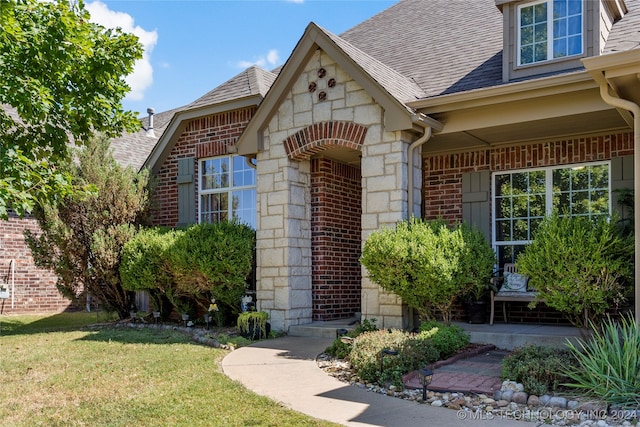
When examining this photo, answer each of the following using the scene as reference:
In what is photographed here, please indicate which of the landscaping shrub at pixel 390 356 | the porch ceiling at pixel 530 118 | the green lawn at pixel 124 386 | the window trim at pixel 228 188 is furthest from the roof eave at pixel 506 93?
the green lawn at pixel 124 386

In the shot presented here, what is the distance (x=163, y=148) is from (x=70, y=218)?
2258 mm

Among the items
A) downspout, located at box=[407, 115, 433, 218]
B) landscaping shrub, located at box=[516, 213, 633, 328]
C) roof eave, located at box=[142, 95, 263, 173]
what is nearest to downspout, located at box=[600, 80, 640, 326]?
landscaping shrub, located at box=[516, 213, 633, 328]

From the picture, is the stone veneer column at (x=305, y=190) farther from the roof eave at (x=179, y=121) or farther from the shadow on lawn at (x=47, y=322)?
the shadow on lawn at (x=47, y=322)

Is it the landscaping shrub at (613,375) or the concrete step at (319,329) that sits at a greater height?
the landscaping shrub at (613,375)

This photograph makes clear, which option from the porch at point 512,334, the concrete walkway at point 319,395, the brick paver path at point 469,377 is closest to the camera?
the concrete walkway at point 319,395

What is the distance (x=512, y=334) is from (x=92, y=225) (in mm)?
7625

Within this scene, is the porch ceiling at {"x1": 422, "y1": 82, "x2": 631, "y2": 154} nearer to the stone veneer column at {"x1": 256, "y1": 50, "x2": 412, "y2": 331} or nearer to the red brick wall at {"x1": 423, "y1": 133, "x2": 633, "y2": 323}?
the red brick wall at {"x1": 423, "y1": 133, "x2": 633, "y2": 323}

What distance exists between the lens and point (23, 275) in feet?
48.2

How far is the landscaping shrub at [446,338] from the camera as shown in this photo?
686 cm

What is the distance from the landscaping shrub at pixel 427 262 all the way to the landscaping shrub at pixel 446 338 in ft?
1.23

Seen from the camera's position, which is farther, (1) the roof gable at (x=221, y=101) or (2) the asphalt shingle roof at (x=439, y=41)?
(1) the roof gable at (x=221, y=101)

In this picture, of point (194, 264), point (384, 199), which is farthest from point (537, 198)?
point (194, 264)

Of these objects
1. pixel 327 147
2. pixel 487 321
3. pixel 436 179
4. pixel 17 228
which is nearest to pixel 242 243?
pixel 327 147

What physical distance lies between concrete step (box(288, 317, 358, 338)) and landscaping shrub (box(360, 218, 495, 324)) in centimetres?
145
